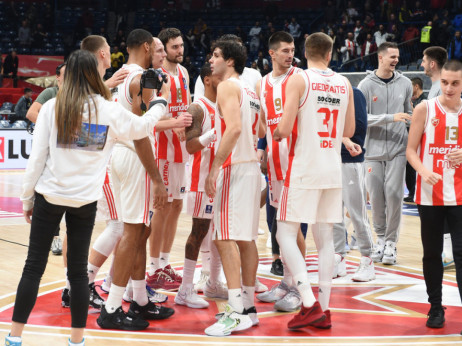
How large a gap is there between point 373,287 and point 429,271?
128 cm

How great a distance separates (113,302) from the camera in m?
4.85

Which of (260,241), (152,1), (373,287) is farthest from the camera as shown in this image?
(152,1)

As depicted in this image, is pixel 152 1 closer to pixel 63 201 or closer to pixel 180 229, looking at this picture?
pixel 180 229

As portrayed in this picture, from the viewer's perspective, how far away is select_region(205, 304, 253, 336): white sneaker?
475 centimetres

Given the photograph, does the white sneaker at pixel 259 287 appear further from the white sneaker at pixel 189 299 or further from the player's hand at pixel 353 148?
the player's hand at pixel 353 148

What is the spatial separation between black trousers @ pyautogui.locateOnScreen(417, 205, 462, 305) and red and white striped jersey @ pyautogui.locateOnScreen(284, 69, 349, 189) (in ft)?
2.29

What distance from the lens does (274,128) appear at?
5.62 m

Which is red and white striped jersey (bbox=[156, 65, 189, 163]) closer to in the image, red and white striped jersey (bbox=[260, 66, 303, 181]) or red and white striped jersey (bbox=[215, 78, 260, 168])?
red and white striped jersey (bbox=[260, 66, 303, 181])

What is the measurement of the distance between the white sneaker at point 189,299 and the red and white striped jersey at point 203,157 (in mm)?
794

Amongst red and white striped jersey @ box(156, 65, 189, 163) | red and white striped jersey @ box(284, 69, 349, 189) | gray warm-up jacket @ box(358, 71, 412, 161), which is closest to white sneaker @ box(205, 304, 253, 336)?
red and white striped jersey @ box(284, 69, 349, 189)

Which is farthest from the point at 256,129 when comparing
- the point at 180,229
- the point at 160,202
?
the point at 180,229

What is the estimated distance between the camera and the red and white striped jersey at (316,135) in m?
4.89

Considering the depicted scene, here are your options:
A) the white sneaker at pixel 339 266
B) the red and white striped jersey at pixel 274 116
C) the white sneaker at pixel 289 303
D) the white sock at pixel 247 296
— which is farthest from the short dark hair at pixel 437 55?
the white sock at pixel 247 296

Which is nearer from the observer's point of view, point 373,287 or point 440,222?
point 440,222
